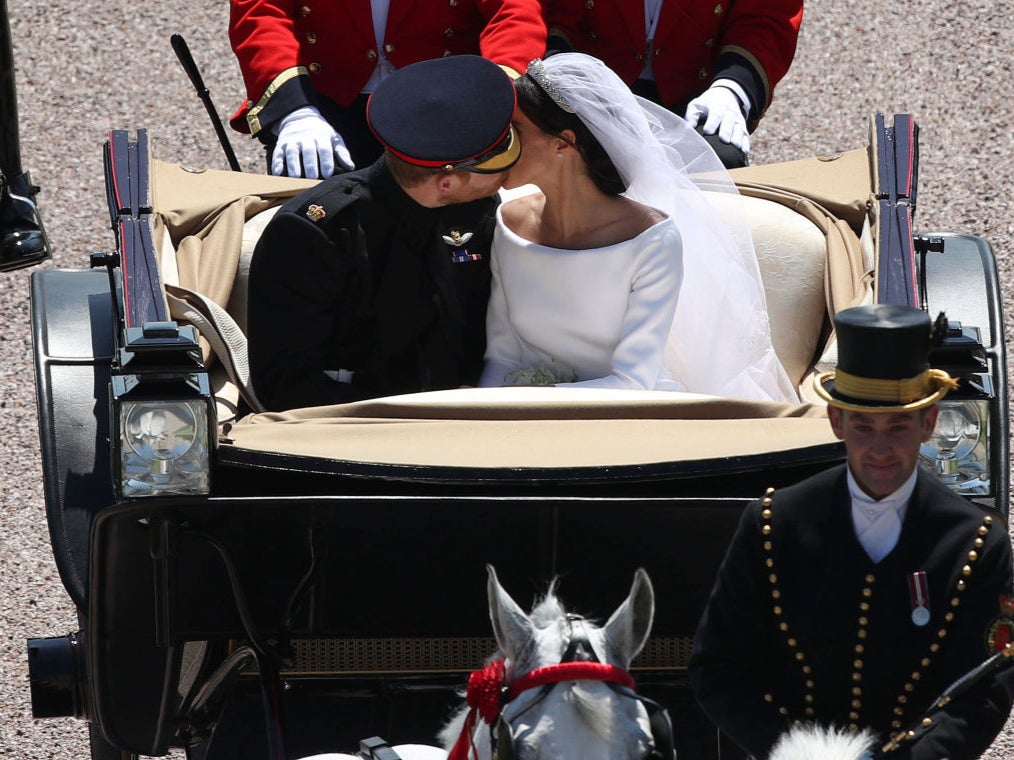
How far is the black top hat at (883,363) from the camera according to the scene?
2.14 meters

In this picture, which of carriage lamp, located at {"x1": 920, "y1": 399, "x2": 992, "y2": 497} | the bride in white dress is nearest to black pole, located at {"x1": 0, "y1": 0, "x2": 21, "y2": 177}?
the bride in white dress

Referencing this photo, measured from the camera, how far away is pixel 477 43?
168 inches

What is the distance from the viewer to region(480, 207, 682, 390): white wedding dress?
343 centimetres

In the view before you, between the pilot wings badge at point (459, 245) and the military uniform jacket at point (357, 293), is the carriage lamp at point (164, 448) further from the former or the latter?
the pilot wings badge at point (459, 245)

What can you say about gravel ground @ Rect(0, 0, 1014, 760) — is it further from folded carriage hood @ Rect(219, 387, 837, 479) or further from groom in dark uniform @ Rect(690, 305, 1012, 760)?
groom in dark uniform @ Rect(690, 305, 1012, 760)

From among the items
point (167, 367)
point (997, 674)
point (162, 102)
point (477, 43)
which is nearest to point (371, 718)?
point (167, 367)

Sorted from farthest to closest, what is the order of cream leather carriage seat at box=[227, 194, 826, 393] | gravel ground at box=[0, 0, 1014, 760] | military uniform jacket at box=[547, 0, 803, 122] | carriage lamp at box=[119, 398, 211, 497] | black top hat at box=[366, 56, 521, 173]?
gravel ground at box=[0, 0, 1014, 760] → military uniform jacket at box=[547, 0, 803, 122] → cream leather carriage seat at box=[227, 194, 826, 393] → black top hat at box=[366, 56, 521, 173] → carriage lamp at box=[119, 398, 211, 497]

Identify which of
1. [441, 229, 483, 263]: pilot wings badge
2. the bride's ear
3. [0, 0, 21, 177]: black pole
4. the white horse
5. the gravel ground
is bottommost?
the white horse

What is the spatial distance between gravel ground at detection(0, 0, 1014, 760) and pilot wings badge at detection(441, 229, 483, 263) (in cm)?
239

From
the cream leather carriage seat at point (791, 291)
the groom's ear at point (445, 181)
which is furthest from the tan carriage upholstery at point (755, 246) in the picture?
the groom's ear at point (445, 181)

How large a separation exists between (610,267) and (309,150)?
768 millimetres

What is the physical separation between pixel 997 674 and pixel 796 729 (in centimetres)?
24

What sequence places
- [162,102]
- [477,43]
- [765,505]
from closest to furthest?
[765,505]
[477,43]
[162,102]

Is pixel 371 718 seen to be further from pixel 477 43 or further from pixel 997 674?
pixel 477 43
